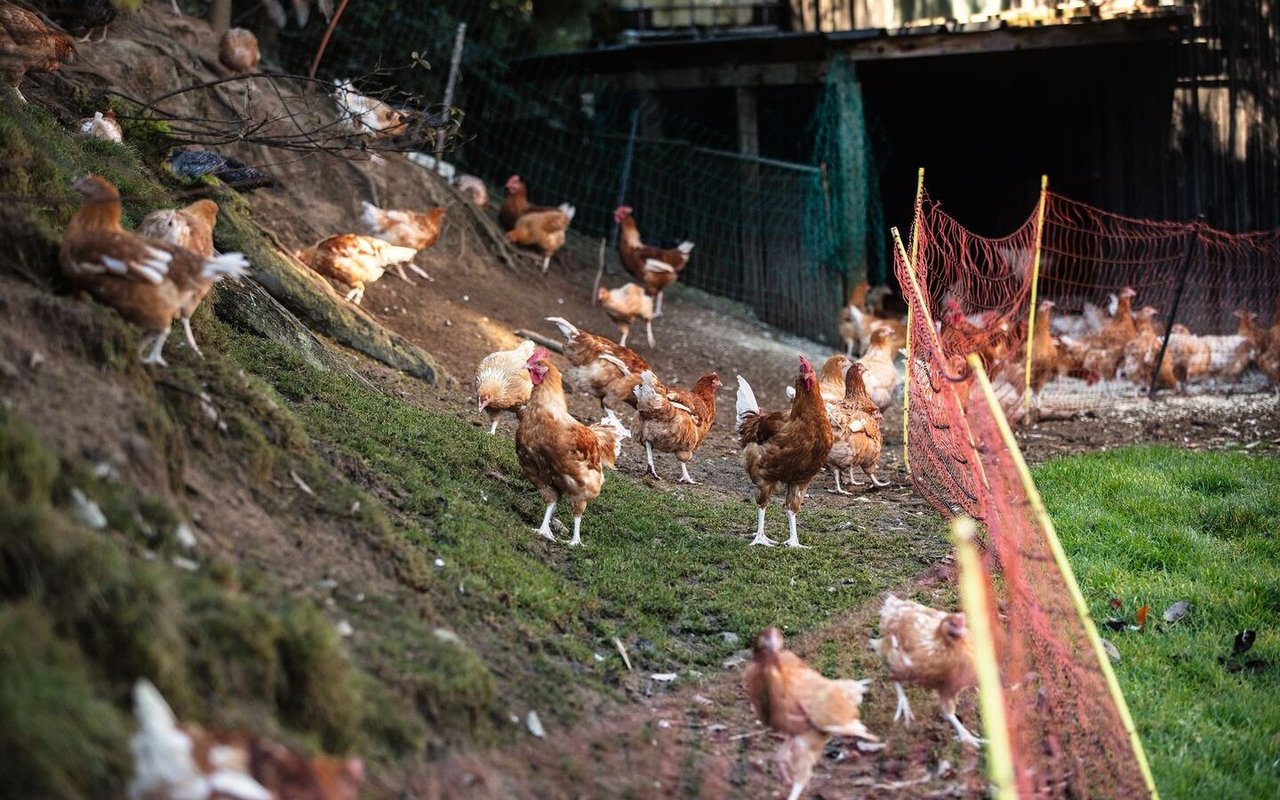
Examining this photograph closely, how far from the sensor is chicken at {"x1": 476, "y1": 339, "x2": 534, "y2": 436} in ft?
29.5

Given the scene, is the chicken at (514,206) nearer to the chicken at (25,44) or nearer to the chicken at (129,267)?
the chicken at (25,44)

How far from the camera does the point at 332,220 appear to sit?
41.4 feet

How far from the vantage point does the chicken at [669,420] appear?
896 cm

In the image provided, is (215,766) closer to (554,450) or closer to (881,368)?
(554,450)

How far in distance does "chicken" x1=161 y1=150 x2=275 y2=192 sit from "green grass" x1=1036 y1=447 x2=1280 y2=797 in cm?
636

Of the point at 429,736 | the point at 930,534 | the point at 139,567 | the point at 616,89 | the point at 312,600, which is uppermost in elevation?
the point at 616,89

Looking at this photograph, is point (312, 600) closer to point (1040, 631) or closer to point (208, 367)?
point (208, 367)

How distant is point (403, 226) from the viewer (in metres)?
12.1

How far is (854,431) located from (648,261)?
588cm

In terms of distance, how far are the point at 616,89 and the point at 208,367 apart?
1282cm

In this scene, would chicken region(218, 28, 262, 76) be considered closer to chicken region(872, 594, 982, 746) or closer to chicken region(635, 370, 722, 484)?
chicken region(635, 370, 722, 484)

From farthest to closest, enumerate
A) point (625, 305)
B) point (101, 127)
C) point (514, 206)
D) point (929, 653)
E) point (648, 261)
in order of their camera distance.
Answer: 1. point (514, 206)
2. point (648, 261)
3. point (625, 305)
4. point (101, 127)
5. point (929, 653)

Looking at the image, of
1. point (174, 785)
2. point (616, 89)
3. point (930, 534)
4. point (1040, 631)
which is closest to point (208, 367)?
point (174, 785)

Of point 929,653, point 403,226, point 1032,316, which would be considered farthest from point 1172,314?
point 929,653
